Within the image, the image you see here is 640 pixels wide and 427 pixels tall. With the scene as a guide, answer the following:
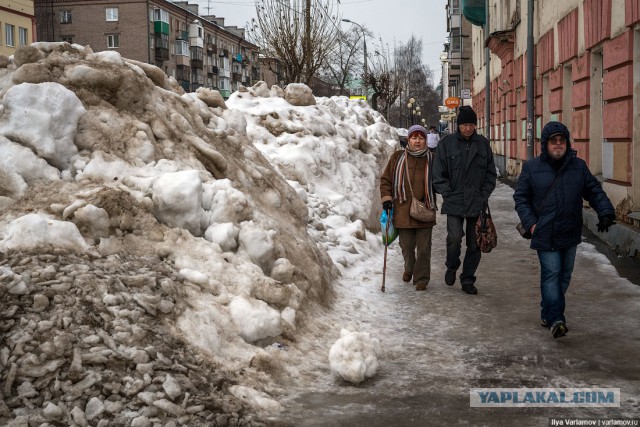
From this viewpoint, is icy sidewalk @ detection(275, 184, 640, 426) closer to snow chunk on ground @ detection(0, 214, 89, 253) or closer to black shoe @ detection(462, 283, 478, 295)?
black shoe @ detection(462, 283, 478, 295)

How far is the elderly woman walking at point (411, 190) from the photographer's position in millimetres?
7199

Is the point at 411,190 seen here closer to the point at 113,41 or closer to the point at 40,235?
the point at 40,235

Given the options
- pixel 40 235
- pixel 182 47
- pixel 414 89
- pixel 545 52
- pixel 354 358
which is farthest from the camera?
pixel 414 89

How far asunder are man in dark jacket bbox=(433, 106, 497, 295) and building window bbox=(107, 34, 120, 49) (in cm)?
5584

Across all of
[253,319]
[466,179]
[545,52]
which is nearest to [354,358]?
[253,319]

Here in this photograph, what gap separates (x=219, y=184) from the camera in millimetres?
5922

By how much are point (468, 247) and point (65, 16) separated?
58.1m

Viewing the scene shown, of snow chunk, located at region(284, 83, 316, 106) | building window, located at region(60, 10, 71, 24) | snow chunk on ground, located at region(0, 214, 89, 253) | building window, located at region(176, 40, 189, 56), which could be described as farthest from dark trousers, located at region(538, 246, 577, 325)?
building window, located at region(176, 40, 189, 56)

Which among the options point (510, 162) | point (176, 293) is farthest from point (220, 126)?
point (510, 162)

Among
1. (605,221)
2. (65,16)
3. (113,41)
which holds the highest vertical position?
(65,16)

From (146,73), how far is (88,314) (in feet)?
13.4

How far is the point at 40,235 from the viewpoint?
447 centimetres

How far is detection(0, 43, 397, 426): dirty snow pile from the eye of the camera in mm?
3609

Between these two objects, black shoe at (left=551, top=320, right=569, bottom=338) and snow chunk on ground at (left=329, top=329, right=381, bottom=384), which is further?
black shoe at (left=551, top=320, right=569, bottom=338)
